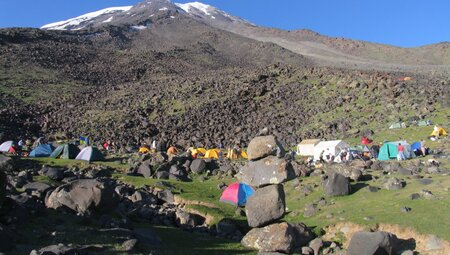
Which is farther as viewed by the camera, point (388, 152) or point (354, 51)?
point (354, 51)

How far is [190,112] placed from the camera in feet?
217

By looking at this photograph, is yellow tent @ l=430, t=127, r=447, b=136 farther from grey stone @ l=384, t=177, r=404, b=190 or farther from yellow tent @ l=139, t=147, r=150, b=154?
yellow tent @ l=139, t=147, r=150, b=154

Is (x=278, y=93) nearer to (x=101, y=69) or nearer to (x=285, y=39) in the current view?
(x=101, y=69)

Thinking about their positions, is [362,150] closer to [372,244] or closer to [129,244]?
[372,244]

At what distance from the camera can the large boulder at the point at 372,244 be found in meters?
16.9

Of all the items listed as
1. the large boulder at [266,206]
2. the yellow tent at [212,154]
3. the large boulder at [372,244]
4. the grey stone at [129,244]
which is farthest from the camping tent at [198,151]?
the large boulder at [372,244]

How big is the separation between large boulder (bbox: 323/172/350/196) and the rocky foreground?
0.17ft

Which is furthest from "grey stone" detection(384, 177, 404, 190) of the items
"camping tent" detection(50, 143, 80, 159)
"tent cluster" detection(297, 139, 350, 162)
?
"camping tent" detection(50, 143, 80, 159)

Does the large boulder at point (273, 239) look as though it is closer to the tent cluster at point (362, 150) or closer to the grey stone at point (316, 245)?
the grey stone at point (316, 245)

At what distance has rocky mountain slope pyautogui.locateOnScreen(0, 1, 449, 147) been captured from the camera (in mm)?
56850

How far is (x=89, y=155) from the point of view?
41656 mm

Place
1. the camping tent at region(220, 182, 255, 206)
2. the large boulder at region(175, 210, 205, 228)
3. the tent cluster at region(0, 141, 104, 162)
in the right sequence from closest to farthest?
the large boulder at region(175, 210, 205, 228), the camping tent at region(220, 182, 255, 206), the tent cluster at region(0, 141, 104, 162)

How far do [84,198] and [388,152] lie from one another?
28.0 m

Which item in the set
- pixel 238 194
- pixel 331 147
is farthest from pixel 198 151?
pixel 238 194
